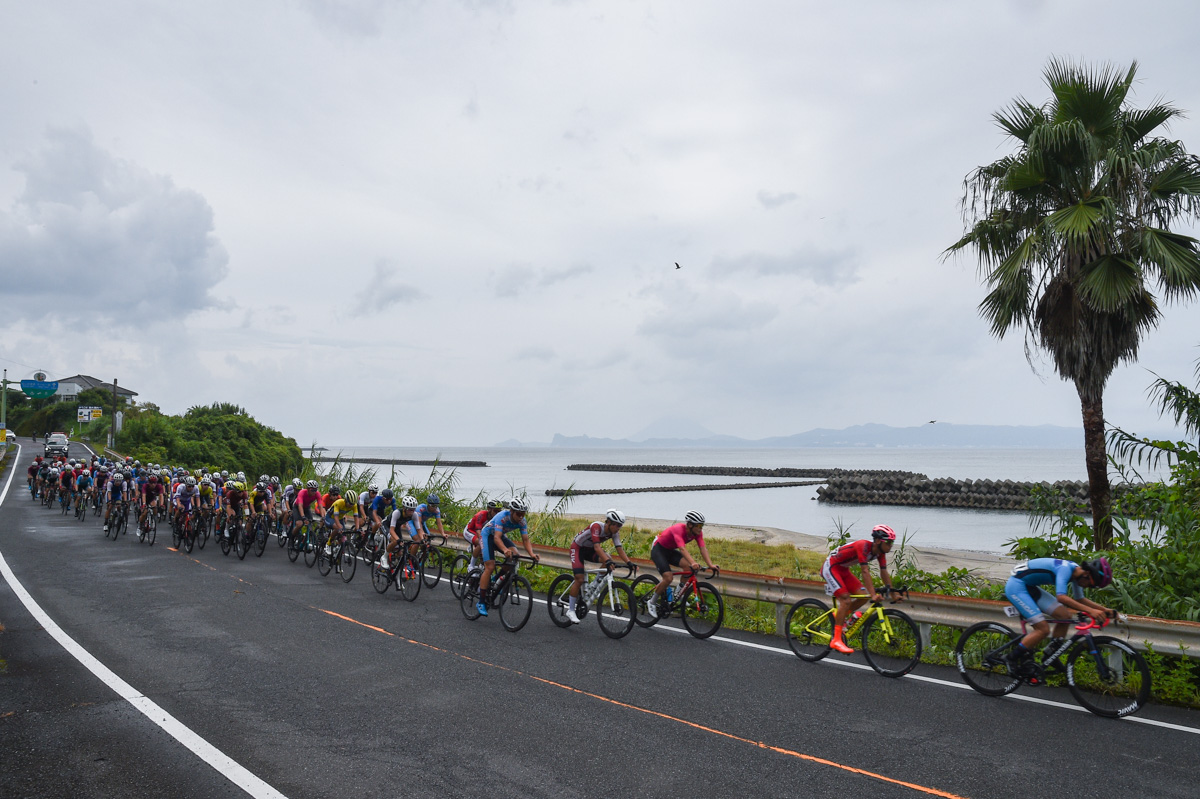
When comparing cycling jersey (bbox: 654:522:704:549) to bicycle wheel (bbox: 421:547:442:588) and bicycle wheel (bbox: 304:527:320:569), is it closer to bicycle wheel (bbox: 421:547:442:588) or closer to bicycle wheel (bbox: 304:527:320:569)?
bicycle wheel (bbox: 421:547:442:588)

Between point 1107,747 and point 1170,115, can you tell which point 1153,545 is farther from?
point 1170,115

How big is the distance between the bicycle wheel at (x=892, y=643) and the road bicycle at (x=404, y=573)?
7.59 meters

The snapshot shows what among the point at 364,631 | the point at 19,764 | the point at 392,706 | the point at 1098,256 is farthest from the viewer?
the point at 1098,256

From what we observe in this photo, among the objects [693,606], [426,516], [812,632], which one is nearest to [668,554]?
[693,606]

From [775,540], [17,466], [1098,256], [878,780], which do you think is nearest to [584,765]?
[878,780]

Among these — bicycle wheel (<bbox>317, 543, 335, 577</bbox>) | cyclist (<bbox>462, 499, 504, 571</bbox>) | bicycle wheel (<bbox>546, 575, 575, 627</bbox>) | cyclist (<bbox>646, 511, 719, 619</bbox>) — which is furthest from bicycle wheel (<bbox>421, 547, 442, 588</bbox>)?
cyclist (<bbox>646, 511, 719, 619</bbox>)

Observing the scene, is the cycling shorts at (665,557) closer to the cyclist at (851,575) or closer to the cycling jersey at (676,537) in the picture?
the cycling jersey at (676,537)

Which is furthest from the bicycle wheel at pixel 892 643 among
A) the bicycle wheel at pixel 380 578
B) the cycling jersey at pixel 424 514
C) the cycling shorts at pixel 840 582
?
the bicycle wheel at pixel 380 578

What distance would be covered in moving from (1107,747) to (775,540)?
27301 millimetres

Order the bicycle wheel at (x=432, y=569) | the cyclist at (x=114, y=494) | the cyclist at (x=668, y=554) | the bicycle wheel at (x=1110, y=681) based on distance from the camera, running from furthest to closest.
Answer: the cyclist at (x=114, y=494) < the bicycle wheel at (x=432, y=569) < the cyclist at (x=668, y=554) < the bicycle wheel at (x=1110, y=681)

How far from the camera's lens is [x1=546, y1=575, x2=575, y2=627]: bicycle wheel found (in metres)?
10.9

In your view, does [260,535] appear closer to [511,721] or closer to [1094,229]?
[511,721]

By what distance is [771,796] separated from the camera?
514 cm

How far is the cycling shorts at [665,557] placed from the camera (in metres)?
10.6
